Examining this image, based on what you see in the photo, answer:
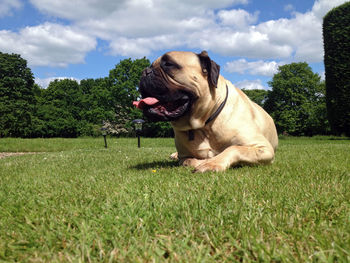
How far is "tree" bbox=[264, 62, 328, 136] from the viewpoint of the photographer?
32750 millimetres

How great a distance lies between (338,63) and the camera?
17.6m

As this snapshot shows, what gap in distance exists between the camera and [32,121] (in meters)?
33.6

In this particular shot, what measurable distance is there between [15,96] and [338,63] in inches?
1258

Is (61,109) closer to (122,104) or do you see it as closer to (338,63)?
(122,104)

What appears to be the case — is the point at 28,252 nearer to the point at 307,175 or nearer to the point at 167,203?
the point at 167,203

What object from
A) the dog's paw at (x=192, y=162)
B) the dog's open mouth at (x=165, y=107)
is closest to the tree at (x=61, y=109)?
the dog's paw at (x=192, y=162)

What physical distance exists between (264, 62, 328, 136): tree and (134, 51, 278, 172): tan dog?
3169 cm

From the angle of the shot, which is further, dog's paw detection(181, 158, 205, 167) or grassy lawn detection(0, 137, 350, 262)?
dog's paw detection(181, 158, 205, 167)

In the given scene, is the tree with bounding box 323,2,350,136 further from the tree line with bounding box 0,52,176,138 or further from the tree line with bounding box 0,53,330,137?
the tree line with bounding box 0,52,176,138

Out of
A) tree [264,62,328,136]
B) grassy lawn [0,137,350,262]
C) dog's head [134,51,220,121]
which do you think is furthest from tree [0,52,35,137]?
grassy lawn [0,137,350,262]

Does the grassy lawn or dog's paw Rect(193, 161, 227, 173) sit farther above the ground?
dog's paw Rect(193, 161, 227, 173)

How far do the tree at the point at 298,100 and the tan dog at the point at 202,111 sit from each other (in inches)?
1248

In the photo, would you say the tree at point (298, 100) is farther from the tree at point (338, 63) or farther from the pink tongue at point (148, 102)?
the pink tongue at point (148, 102)

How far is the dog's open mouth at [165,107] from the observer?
310cm
